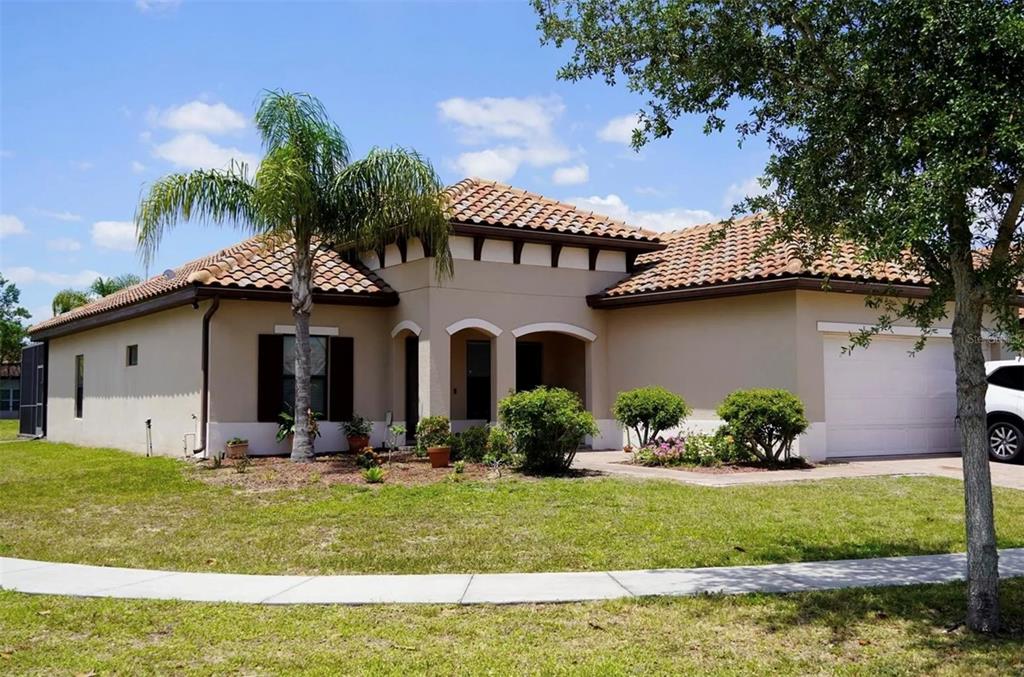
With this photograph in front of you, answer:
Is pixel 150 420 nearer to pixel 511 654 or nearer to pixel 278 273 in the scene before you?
pixel 278 273

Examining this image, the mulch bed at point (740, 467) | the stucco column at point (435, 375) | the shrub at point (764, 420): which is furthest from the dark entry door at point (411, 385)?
the shrub at point (764, 420)

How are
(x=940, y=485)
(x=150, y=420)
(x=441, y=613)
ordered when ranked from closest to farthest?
1. (x=441, y=613)
2. (x=940, y=485)
3. (x=150, y=420)

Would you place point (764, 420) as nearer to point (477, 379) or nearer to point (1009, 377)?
point (1009, 377)

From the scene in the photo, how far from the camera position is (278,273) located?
17.0 meters

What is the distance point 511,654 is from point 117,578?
394 cm

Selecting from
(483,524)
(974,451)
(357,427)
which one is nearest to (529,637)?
(974,451)

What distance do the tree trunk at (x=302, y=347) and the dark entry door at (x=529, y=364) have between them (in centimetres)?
613

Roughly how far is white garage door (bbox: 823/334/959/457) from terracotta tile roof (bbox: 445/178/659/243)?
5351 mm

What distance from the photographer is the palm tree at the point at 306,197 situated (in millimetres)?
14148

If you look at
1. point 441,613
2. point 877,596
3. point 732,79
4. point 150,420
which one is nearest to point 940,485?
point 877,596

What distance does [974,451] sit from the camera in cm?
591

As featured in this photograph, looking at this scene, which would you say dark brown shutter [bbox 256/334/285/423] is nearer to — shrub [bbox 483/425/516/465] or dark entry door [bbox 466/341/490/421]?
dark entry door [bbox 466/341/490/421]

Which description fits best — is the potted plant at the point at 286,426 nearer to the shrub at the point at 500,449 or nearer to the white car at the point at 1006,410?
Result: the shrub at the point at 500,449

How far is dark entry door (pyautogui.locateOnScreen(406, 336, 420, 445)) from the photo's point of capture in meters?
18.3
